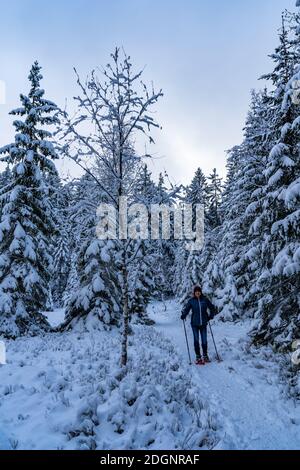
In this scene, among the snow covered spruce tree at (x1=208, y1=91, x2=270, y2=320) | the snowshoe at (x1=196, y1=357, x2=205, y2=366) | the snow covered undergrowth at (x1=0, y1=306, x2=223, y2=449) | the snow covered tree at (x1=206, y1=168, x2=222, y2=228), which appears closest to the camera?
the snow covered undergrowth at (x1=0, y1=306, x2=223, y2=449)

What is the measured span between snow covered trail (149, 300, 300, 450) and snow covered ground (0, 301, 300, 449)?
20 millimetres

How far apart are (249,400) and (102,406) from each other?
3.43 metres

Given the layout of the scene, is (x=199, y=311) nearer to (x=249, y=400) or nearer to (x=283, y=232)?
(x=283, y=232)

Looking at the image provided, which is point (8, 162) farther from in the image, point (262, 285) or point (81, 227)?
point (262, 285)

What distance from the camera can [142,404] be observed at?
7.14 metres

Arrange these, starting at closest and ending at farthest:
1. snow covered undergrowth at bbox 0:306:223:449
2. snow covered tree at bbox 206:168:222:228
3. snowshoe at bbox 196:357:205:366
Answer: snow covered undergrowth at bbox 0:306:223:449 → snowshoe at bbox 196:357:205:366 → snow covered tree at bbox 206:168:222:228

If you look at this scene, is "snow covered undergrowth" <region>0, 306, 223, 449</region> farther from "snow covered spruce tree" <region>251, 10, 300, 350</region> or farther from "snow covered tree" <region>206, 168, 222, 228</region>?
"snow covered tree" <region>206, 168, 222, 228</region>

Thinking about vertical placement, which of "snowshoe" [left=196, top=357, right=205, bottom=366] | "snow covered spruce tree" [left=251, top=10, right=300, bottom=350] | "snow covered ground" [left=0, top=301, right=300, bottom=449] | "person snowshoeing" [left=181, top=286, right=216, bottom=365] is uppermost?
"snow covered spruce tree" [left=251, top=10, right=300, bottom=350]

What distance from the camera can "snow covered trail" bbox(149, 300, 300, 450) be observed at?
642 centimetres

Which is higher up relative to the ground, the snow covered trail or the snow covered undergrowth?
the snow covered undergrowth

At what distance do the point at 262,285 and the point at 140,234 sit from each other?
608 cm

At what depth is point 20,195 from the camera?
1828 cm

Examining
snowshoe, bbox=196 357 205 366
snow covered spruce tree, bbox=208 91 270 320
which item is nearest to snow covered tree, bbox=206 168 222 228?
snow covered spruce tree, bbox=208 91 270 320
